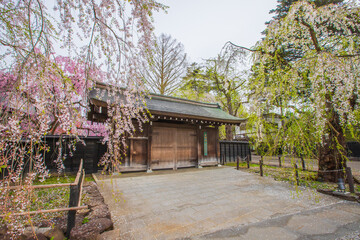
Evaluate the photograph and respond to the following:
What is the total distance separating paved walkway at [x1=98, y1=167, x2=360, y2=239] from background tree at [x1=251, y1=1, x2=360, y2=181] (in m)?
1.19

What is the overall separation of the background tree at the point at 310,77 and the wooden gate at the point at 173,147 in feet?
16.5

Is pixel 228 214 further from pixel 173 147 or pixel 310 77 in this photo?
pixel 173 147

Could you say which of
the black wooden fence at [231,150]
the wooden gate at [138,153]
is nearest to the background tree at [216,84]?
the black wooden fence at [231,150]

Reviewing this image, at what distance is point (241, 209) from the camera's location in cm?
338

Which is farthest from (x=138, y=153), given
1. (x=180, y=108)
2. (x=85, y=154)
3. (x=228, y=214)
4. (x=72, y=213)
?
(x=228, y=214)

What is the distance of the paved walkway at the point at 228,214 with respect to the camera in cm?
249

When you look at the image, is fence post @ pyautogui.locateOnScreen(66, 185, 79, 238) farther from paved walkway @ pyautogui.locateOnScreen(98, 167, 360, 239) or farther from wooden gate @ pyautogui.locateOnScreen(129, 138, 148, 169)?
wooden gate @ pyautogui.locateOnScreen(129, 138, 148, 169)

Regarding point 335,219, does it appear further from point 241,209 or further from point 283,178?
point 283,178

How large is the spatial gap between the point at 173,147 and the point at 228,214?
531cm

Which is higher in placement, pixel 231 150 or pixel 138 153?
pixel 138 153

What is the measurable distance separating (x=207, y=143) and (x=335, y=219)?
6536mm

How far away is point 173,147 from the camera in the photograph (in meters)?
8.28

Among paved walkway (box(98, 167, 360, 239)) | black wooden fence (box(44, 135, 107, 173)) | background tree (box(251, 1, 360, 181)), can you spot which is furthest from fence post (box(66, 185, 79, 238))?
black wooden fence (box(44, 135, 107, 173))

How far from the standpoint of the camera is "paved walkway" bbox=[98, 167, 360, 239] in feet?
8.16
